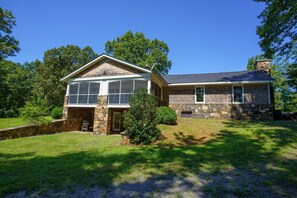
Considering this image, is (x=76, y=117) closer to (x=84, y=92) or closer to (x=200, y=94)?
(x=84, y=92)

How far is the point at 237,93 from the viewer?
627 inches

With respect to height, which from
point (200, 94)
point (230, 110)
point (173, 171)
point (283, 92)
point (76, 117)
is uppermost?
point (283, 92)

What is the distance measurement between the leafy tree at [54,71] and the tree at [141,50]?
→ 8536 mm

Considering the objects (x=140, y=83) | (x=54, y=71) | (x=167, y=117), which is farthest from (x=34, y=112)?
(x=54, y=71)

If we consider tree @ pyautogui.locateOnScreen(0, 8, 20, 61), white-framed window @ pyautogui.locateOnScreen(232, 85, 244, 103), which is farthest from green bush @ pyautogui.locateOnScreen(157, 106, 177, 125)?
tree @ pyautogui.locateOnScreen(0, 8, 20, 61)

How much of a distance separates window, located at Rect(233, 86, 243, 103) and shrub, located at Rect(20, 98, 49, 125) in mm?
16012

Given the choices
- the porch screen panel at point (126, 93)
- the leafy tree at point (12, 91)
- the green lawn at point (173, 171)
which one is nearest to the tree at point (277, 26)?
the green lawn at point (173, 171)

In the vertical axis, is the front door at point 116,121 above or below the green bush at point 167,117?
below

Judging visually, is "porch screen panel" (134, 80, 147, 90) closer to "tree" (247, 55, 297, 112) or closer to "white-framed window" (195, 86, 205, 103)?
"white-framed window" (195, 86, 205, 103)

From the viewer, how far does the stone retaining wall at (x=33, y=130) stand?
11470mm

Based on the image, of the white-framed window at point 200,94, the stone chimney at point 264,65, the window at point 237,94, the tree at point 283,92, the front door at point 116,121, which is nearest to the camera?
the window at point 237,94

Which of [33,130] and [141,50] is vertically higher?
[141,50]

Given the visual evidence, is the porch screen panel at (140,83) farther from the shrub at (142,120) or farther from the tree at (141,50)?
the tree at (141,50)

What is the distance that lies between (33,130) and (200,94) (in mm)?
14369
